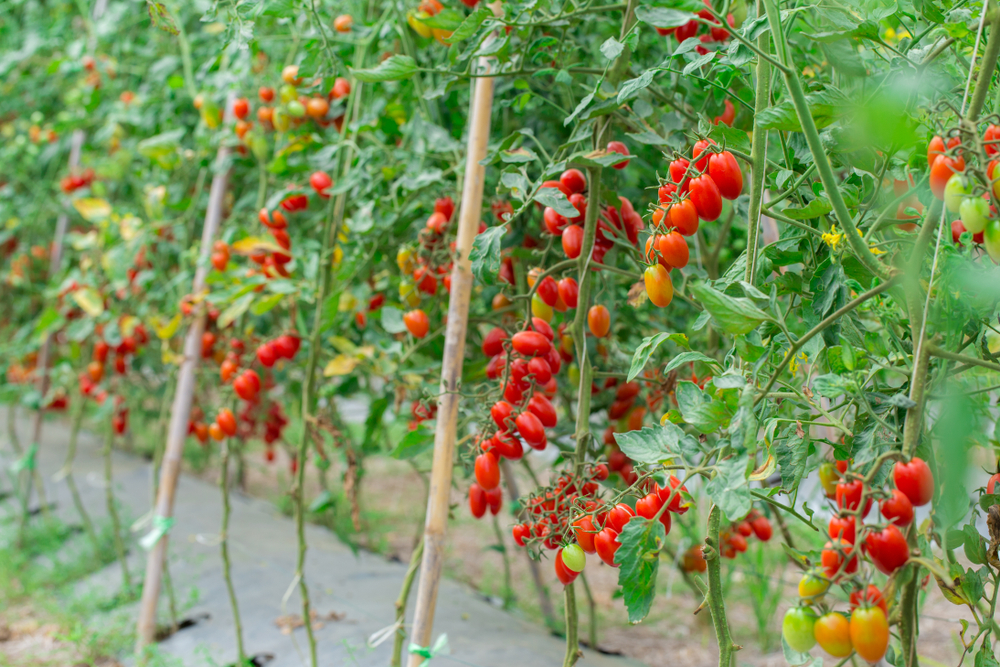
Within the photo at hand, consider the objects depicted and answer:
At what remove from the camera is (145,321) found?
2107 millimetres

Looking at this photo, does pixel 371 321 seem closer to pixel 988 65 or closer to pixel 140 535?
pixel 988 65

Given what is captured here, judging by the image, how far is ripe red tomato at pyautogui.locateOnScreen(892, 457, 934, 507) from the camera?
541mm

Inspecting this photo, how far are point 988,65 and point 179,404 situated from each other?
1.80 m

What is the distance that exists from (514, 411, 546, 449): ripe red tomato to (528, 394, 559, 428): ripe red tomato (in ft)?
0.08

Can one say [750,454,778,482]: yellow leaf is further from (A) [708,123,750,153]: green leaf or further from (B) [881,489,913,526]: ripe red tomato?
(A) [708,123,750,153]: green leaf

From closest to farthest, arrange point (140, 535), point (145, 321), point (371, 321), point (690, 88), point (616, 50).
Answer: point (616, 50) → point (690, 88) → point (371, 321) → point (145, 321) → point (140, 535)

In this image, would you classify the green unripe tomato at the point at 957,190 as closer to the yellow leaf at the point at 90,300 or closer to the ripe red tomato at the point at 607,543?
the ripe red tomato at the point at 607,543

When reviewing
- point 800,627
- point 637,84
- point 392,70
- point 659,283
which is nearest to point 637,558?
point 800,627

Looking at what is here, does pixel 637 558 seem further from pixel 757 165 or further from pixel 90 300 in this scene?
pixel 90 300

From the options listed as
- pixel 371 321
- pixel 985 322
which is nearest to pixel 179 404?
pixel 371 321

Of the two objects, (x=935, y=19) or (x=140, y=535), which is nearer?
(x=935, y=19)

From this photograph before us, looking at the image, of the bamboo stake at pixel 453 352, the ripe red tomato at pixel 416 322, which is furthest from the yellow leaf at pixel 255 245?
the bamboo stake at pixel 453 352

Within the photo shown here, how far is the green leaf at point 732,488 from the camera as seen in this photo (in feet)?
1.89

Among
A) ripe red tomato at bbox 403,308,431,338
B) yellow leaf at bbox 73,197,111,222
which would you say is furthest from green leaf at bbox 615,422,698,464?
yellow leaf at bbox 73,197,111,222
